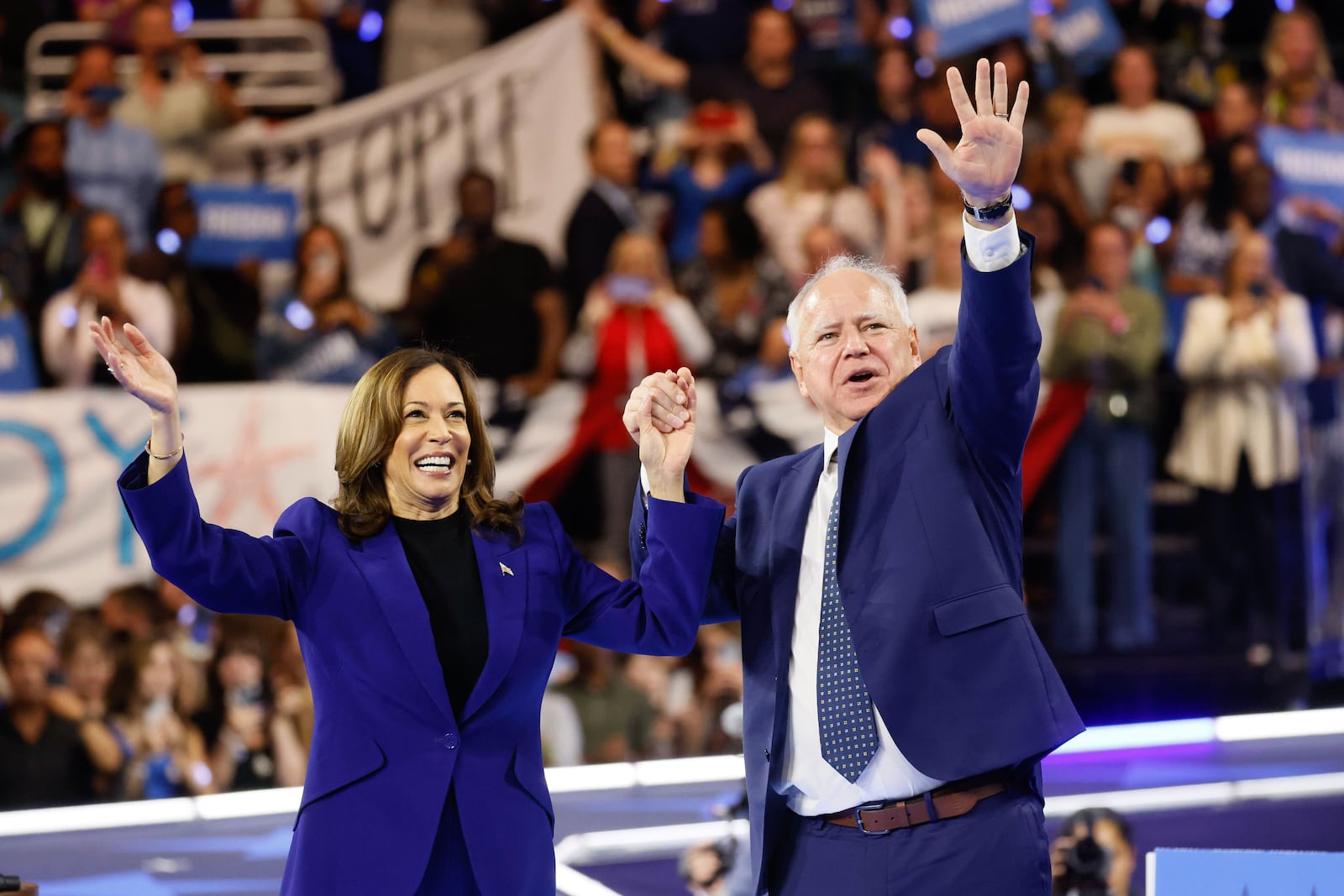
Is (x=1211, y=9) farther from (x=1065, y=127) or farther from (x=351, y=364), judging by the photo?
(x=351, y=364)

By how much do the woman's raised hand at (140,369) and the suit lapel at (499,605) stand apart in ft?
1.87

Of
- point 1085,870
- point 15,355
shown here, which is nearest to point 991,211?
point 1085,870

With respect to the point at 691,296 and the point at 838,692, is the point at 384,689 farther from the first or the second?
the point at 691,296

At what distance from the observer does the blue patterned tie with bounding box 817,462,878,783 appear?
8.33 ft

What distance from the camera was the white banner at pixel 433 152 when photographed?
674 centimetres

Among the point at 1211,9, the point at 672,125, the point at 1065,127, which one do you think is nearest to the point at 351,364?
the point at 672,125

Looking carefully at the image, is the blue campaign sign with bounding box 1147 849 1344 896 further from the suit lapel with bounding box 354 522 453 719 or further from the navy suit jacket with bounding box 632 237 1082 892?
the suit lapel with bounding box 354 522 453 719

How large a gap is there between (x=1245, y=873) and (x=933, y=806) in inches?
38.0

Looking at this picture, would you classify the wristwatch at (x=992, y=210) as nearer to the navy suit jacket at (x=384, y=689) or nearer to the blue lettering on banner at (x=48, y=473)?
the navy suit jacket at (x=384, y=689)

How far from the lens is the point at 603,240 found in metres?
6.62

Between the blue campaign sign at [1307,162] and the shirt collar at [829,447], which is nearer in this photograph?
the shirt collar at [829,447]

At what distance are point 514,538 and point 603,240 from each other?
13.1 feet

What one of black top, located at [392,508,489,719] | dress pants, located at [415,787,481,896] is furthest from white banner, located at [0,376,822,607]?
dress pants, located at [415,787,481,896]

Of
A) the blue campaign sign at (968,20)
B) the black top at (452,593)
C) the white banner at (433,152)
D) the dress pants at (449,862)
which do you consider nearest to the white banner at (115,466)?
the white banner at (433,152)
